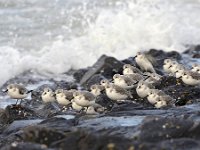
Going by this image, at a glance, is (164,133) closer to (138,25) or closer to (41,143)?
(41,143)

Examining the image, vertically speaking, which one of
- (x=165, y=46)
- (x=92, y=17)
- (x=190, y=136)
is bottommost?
(x=190, y=136)

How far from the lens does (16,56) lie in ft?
68.9

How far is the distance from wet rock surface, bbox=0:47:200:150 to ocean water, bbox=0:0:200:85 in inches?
196

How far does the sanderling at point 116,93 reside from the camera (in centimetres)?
1208

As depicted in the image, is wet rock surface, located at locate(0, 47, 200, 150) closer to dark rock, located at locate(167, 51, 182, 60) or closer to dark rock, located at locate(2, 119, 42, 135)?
dark rock, located at locate(2, 119, 42, 135)

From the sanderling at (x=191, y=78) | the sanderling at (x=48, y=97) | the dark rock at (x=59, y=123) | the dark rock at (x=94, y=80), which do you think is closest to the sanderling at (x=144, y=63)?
the dark rock at (x=94, y=80)

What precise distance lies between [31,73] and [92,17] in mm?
9119

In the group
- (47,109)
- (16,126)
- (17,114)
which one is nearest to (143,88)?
(47,109)

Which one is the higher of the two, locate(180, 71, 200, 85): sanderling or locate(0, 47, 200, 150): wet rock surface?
locate(180, 71, 200, 85): sanderling

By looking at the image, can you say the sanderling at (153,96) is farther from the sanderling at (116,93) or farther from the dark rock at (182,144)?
the dark rock at (182,144)

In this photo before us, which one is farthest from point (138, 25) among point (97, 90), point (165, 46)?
point (97, 90)

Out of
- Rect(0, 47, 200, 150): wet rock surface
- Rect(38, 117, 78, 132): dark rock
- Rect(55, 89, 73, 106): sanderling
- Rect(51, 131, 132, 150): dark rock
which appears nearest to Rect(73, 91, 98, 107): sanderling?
Rect(0, 47, 200, 150): wet rock surface

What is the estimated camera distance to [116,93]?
1211 centimetres

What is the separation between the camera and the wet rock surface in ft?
22.3
